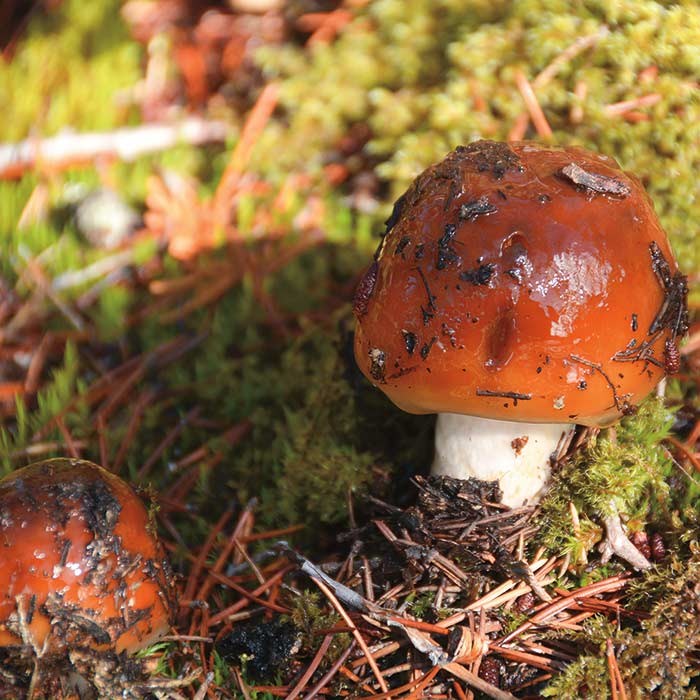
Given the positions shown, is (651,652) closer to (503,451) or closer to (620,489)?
(620,489)

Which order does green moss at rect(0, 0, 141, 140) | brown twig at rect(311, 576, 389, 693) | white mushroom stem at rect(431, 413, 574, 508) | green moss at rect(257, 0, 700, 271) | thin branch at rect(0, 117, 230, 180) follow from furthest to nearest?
green moss at rect(0, 0, 141, 140) → thin branch at rect(0, 117, 230, 180) → green moss at rect(257, 0, 700, 271) → white mushroom stem at rect(431, 413, 574, 508) → brown twig at rect(311, 576, 389, 693)

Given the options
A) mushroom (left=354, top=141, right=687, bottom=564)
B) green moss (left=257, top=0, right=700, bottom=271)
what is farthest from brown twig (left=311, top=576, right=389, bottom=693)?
Result: green moss (left=257, top=0, right=700, bottom=271)

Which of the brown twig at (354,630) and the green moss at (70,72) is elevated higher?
the green moss at (70,72)

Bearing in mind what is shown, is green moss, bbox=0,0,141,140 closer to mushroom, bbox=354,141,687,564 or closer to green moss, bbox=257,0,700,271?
green moss, bbox=257,0,700,271

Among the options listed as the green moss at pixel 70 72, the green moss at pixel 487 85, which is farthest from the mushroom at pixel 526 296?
the green moss at pixel 70 72

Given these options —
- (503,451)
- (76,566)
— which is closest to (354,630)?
(503,451)

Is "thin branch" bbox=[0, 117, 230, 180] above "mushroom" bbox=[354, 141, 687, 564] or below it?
below

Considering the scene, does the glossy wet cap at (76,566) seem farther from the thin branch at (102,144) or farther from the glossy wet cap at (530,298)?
the thin branch at (102,144)
